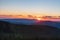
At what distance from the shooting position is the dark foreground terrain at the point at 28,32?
3.27 metres

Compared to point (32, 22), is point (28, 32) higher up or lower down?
lower down

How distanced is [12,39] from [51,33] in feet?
3.90

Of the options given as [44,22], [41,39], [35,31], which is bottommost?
[41,39]

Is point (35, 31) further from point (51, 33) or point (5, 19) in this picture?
point (5, 19)

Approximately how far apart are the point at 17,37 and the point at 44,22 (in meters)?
0.94

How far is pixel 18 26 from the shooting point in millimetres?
3314

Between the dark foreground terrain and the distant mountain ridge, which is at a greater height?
the distant mountain ridge

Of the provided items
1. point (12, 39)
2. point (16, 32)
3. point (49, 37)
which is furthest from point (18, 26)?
point (49, 37)

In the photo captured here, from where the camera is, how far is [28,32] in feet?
10.9

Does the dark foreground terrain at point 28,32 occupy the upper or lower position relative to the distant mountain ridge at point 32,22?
lower

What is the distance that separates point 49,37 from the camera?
10.8 feet

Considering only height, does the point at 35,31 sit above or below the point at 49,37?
above

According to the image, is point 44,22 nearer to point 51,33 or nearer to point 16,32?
point 51,33

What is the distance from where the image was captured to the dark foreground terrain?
Answer: 327 centimetres
